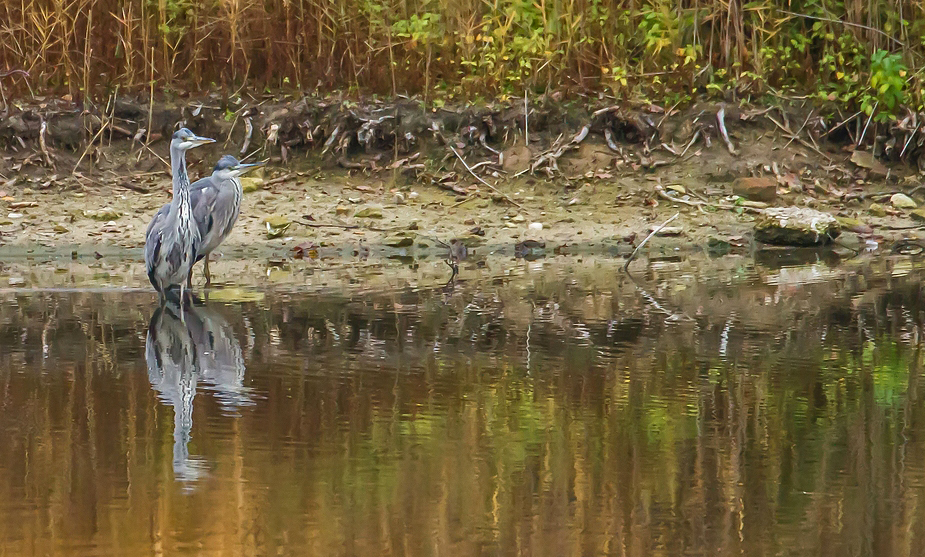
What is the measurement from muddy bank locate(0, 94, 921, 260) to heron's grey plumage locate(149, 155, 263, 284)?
49.1 inches

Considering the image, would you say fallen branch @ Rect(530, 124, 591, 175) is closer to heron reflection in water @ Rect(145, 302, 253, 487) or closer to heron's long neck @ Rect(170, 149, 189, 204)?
heron's long neck @ Rect(170, 149, 189, 204)

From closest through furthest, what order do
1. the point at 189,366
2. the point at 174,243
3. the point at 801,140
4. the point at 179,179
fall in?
the point at 189,366 → the point at 174,243 → the point at 179,179 → the point at 801,140

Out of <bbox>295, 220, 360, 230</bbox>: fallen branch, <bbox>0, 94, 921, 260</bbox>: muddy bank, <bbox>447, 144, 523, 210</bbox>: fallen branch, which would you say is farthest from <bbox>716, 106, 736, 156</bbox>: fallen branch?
<bbox>295, 220, 360, 230</bbox>: fallen branch

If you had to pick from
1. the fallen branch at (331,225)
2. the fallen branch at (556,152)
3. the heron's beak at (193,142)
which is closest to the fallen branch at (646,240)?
the fallen branch at (556,152)

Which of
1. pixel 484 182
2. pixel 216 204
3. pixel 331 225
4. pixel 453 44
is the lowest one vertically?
pixel 331 225

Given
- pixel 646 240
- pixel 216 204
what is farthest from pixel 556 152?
pixel 216 204

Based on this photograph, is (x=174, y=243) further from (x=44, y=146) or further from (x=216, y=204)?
(x=44, y=146)

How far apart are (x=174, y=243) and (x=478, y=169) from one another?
150 inches

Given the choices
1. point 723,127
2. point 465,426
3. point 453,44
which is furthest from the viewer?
point 453,44

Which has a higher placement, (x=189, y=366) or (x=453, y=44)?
(x=453, y=44)

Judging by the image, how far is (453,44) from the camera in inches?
450

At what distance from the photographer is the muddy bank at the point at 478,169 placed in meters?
9.95

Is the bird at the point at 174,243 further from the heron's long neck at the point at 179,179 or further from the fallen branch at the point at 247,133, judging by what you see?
the fallen branch at the point at 247,133

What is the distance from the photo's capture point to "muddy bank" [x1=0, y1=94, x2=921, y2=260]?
32.7 ft
